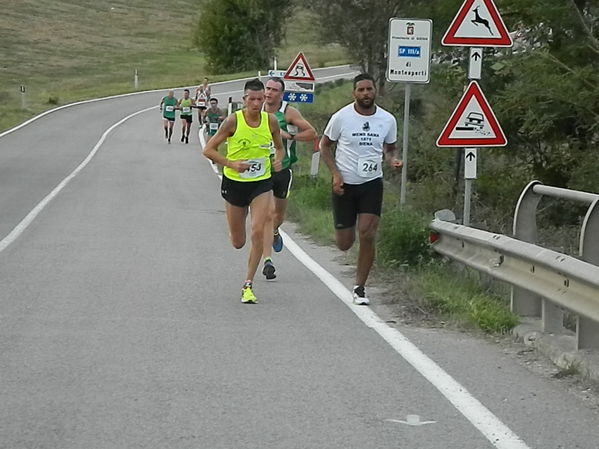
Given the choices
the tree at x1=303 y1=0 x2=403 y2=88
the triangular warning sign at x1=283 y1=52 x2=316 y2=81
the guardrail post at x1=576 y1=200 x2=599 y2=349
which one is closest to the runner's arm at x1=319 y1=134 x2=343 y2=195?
the guardrail post at x1=576 y1=200 x2=599 y2=349

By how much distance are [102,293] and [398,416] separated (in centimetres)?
455

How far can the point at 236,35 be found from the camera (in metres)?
77.2

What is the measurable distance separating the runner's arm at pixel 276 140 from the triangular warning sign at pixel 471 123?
4.82 feet

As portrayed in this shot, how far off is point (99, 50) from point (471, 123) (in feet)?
262

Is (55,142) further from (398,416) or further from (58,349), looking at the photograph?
(398,416)

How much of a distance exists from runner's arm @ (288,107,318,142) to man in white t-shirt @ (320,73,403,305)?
138cm

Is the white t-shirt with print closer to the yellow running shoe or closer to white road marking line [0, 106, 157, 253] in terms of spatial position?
the yellow running shoe

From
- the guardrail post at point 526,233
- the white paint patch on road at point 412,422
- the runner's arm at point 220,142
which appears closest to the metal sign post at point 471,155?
the guardrail post at point 526,233

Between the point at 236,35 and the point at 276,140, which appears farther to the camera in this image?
the point at 236,35

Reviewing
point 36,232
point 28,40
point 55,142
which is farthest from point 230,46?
point 36,232

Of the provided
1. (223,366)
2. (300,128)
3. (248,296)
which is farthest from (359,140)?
(223,366)

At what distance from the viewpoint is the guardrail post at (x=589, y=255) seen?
7383 millimetres

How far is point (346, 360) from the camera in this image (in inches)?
294

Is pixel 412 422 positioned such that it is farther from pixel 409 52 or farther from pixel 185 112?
pixel 185 112
